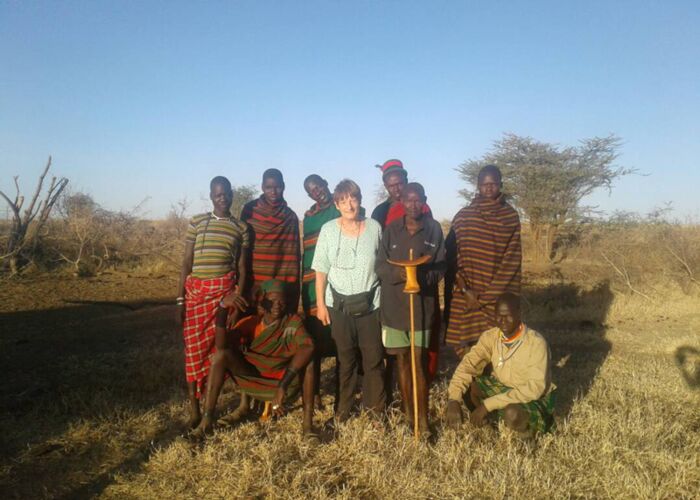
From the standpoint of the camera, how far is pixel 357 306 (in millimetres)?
3688

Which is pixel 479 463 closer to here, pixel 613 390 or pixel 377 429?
pixel 377 429

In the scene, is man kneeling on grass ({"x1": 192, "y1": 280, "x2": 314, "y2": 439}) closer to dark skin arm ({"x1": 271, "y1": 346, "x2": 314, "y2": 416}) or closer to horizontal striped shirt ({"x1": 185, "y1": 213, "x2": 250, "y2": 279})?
dark skin arm ({"x1": 271, "y1": 346, "x2": 314, "y2": 416})

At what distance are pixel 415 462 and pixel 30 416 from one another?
3.02 meters

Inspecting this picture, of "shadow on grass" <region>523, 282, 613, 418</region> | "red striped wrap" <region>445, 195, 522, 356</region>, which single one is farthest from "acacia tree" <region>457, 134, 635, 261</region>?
"red striped wrap" <region>445, 195, 522, 356</region>

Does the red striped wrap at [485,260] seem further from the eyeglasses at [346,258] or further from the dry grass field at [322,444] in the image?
the eyeglasses at [346,258]

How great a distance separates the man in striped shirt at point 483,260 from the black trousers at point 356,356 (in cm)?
76

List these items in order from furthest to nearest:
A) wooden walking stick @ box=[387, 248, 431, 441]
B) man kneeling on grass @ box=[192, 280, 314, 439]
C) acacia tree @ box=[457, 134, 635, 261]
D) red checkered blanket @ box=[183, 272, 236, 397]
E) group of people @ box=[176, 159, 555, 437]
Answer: acacia tree @ box=[457, 134, 635, 261] → red checkered blanket @ box=[183, 272, 236, 397] → man kneeling on grass @ box=[192, 280, 314, 439] → group of people @ box=[176, 159, 555, 437] → wooden walking stick @ box=[387, 248, 431, 441]

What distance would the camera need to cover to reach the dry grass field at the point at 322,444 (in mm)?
2930

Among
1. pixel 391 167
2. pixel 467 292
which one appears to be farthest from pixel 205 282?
pixel 467 292

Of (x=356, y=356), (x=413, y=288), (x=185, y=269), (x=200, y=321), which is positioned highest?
(x=185, y=269)

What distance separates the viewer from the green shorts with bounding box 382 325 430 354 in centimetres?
368

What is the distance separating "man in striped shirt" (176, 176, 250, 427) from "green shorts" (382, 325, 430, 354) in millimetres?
1101

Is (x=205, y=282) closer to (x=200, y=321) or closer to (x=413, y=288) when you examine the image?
(x=200, y=321)

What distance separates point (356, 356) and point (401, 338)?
48 centimetres
